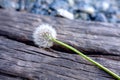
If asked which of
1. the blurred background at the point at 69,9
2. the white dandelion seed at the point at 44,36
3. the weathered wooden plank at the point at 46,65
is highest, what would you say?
the blurred background at the point at 69,9

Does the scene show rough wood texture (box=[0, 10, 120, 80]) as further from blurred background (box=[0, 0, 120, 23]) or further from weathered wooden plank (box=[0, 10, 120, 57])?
blurred background (box=[0, 0, 120, 23])

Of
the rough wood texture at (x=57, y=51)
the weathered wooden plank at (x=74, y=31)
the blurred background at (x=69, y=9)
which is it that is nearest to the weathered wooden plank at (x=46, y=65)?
the rough wood texture at (x=57, y=51)

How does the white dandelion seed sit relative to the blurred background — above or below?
below

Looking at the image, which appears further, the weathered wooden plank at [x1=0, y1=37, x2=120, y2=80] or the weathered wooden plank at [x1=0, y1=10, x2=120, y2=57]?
the weathered wooden plank at [x1=0, y1=10, x2=120, y2=57]

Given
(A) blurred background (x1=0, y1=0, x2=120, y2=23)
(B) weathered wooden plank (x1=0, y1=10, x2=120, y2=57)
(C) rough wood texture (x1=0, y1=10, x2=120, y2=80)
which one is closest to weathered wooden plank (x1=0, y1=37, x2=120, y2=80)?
(C) rough wood texture (x1=0, y1=10, x2=120, y2=80)

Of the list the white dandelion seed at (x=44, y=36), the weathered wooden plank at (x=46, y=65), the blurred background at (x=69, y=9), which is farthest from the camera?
the blurred background at (x=69, y=9)

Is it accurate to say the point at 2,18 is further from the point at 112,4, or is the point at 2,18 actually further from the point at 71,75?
the point at 112,4

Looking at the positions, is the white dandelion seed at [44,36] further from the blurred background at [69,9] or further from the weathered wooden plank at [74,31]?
the blurred background at [69,9]
